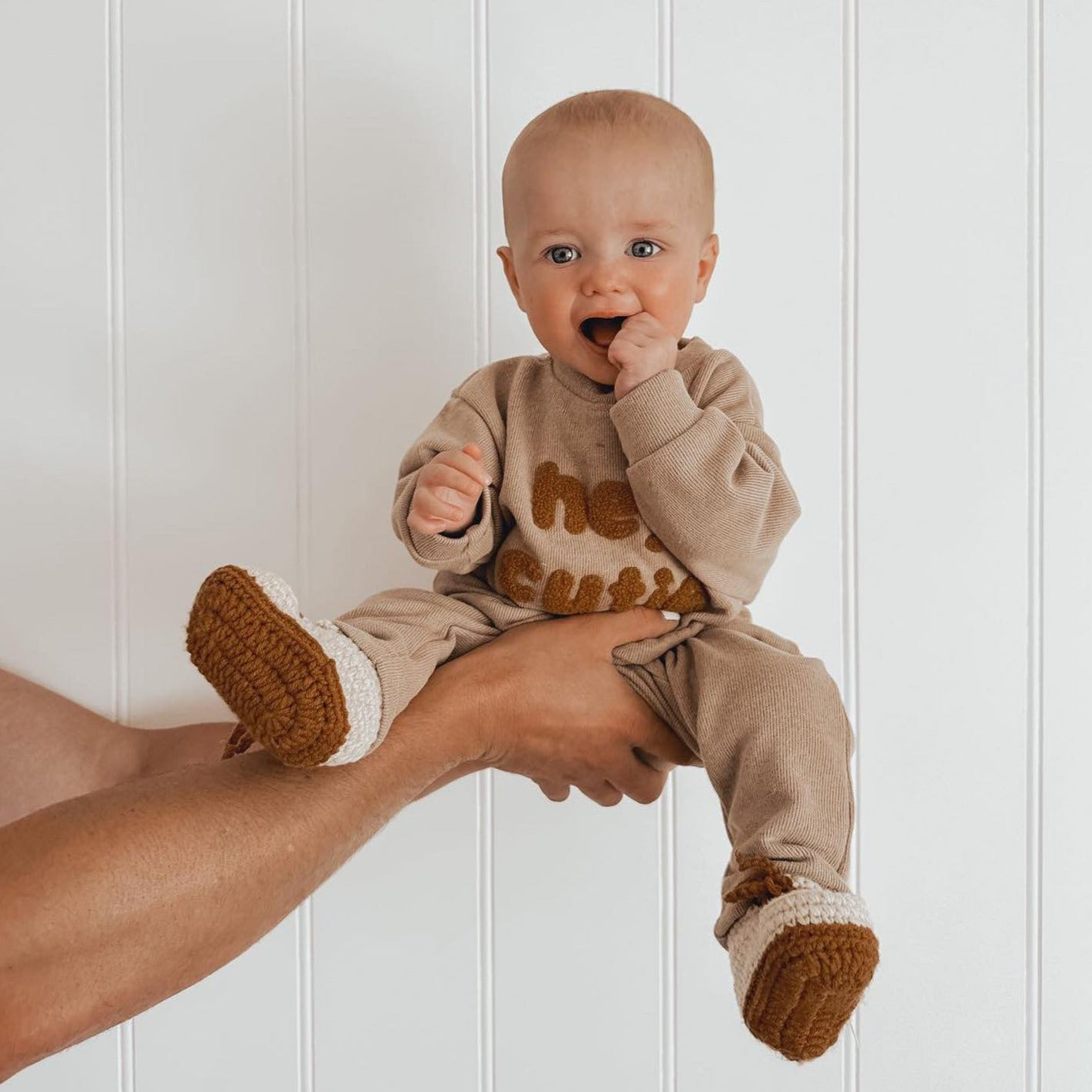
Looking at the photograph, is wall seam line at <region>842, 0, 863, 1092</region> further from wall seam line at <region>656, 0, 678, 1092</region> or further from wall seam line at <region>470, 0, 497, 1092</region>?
wall seam line at <region>470, 0, 497, 1092</region>

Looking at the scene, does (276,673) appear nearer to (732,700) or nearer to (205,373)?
(732,700)

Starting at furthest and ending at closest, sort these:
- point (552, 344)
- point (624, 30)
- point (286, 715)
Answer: point (624, 30) < point (552, 344) < point (286, 715)

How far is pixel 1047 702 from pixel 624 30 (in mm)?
972

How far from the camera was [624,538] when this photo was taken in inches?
39.2

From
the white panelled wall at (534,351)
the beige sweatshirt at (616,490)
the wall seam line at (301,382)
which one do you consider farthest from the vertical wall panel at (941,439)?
the wall seam line at (301,382)

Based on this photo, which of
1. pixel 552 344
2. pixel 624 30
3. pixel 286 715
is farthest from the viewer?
pixel 624 30

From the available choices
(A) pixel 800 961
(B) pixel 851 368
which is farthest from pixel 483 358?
(A) pixel 800 961

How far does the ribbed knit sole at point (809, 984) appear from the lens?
77cm

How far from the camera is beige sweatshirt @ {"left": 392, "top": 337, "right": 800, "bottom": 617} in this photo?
94 cm

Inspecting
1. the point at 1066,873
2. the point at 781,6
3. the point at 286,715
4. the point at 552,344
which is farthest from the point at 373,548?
the point at 1066,873

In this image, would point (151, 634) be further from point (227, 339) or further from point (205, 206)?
point (205, 206)

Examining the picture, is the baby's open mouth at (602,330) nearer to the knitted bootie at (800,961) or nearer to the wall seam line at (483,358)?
the wall seam line at (483,358)

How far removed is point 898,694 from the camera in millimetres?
1301

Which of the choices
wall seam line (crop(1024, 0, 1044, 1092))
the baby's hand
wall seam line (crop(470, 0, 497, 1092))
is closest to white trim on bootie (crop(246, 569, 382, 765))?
the baby's hand
